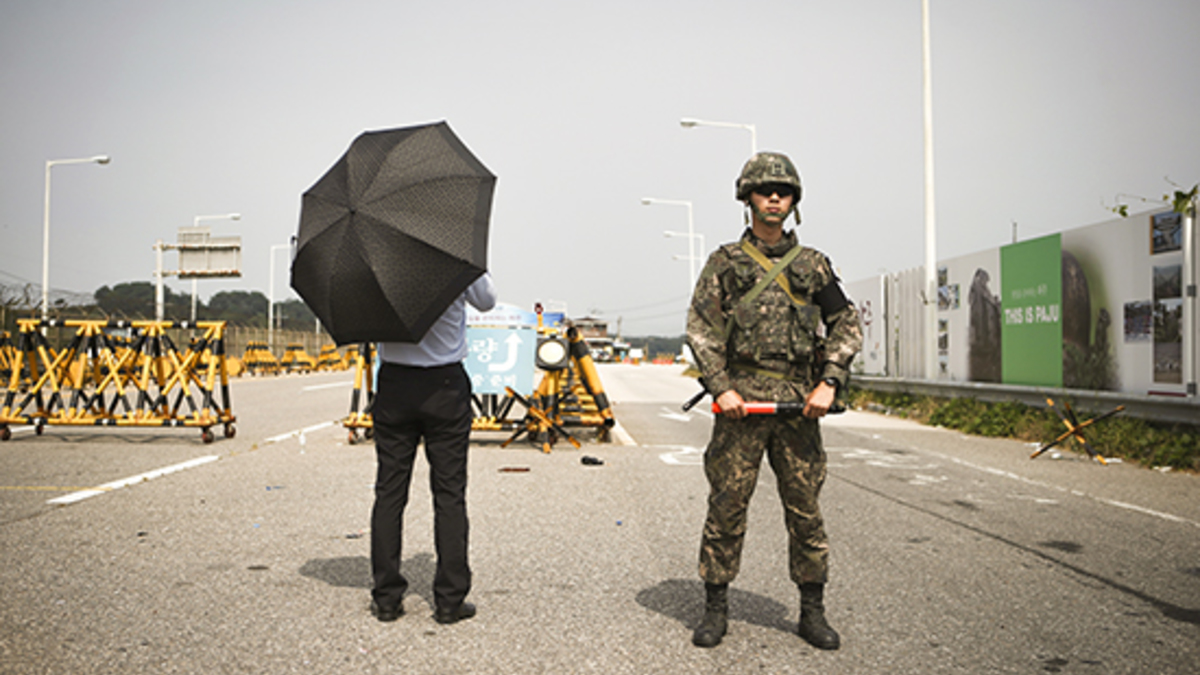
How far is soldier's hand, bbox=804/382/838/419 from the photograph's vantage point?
12.3 feet

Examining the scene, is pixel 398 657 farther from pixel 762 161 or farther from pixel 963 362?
pixel 963 362

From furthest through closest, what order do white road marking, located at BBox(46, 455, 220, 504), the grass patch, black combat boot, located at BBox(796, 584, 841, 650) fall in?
the grass patch, white road marking, located at BBox(46, 455, 220, 504), black combat boot, located at BBox(796, 584, 841, 650)

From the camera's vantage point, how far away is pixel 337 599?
4457 mm

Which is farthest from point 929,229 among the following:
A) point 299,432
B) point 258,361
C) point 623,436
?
point 258,361

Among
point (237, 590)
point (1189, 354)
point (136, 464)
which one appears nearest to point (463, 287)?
point (237, 590)

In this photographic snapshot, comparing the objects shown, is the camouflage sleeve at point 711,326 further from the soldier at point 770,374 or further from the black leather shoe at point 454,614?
the black leather shoe at point 454,614

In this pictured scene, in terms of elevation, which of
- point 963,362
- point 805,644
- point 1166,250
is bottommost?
point 805,644

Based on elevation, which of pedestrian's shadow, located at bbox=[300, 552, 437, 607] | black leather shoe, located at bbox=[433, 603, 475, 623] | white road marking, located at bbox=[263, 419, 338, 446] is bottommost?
pedestrian's shadow, located at bbox=[300, 552, 437, 607]

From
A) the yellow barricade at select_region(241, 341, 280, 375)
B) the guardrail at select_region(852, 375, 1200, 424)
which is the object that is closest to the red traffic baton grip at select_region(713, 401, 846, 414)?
the guardrail at select_region(852, 375, 1200, 424)

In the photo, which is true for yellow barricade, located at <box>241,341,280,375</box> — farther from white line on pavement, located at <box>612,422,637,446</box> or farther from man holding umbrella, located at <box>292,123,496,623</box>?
man holding umbrella, located at <box>292,123,496,623</box>

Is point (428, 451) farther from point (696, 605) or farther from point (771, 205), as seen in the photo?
point (771, 205)

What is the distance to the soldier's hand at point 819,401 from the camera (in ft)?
12.3

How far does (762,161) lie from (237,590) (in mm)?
3263

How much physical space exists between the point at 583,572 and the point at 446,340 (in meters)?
1.61
